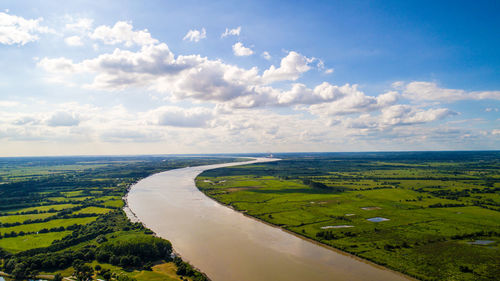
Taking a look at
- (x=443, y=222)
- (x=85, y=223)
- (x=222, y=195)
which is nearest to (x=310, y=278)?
(x=443, y=222)

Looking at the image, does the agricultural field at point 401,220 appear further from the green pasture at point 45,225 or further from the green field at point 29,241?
the green field at point 29,241

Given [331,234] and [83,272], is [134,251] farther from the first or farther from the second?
[331,234]

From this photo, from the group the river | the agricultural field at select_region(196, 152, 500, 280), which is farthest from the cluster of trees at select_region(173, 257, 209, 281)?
the agricultural field at select_region(196, 152, 500, 280)

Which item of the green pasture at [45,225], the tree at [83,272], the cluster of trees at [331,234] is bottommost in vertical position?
the green pasture at [45,225]

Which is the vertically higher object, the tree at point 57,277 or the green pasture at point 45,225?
the tree at point 57,277

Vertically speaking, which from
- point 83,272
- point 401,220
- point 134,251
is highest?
point 134,251

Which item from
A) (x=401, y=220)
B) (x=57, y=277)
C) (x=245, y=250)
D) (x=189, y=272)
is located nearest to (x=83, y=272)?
(x=57, y=277)

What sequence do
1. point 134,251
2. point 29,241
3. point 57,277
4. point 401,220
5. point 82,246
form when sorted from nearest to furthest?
point 57,277, point 134,251, point 82,246, point 29,241, point 401,220

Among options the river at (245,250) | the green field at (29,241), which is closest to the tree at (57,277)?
the green field at (29,241)
